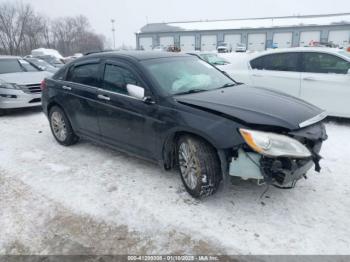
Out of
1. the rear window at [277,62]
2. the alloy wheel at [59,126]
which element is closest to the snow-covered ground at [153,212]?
the alloy wheel at [59,126]

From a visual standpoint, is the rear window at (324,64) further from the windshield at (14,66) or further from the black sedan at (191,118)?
the windshield at (14,66)

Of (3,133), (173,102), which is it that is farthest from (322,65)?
(3,133)

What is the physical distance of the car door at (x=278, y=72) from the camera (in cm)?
631

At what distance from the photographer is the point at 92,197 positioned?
3506mm

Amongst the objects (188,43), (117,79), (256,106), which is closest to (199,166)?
(256,106)

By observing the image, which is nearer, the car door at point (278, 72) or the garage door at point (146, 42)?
the car door at point (278, 72)

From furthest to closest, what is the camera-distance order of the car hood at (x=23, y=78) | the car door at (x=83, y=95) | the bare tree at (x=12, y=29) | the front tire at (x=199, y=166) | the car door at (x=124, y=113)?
1. the bare tree at (x=12, y=29)
2. the car hood at (x=23, y=78)
3. the car door at (x=83, y=95)
4. the car door at (x=124, y=113)
5. the front tire at (x=199, y=166)

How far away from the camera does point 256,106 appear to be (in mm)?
3135

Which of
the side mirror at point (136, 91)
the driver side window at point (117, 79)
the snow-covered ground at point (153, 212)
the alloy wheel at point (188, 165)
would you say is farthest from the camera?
the driver side window at point (117, 79)

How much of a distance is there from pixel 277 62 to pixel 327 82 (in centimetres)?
113

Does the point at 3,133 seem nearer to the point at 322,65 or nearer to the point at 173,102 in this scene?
the point at 173,102

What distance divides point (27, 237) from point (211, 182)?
1.87 meters

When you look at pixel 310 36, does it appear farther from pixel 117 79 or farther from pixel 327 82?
pixel 117 79

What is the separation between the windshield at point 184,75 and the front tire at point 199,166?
0.70m
